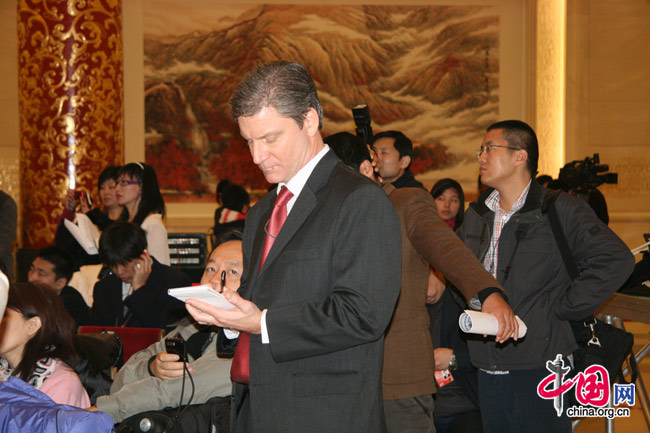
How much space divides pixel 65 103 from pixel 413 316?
6.96 m

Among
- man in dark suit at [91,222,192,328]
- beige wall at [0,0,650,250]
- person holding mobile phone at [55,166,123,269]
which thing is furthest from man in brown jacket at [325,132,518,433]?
beige wall at [0,0,650,250]

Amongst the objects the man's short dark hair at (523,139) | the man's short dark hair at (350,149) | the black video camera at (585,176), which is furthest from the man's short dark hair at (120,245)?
the black video camera at (585,176)

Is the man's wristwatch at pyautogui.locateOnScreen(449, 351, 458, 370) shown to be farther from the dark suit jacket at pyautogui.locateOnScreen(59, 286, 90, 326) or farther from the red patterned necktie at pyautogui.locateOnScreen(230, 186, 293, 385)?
A: the dark suit jacket at pyautogui.locateOnScreen(59, 286, 90, 326)

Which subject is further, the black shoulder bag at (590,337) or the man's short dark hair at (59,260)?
the man's short dark hair at (59,260)

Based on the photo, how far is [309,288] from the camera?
2.03 m

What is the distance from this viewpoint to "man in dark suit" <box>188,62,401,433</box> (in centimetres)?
196

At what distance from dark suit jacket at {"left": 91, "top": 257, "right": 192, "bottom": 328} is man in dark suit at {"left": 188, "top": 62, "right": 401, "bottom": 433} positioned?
2.41 metres

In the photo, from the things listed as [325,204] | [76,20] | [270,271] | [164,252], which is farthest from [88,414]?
[76,20]

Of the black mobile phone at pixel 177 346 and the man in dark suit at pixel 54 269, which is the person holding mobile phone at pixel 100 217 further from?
the black mobile phone at pixel 177 346

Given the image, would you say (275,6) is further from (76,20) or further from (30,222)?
(30,222)

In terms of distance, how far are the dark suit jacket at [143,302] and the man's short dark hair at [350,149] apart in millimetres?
1667

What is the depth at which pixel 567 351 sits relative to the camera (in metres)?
3.45

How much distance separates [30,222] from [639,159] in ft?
30.0

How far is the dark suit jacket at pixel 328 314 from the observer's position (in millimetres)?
Answer: 1963
